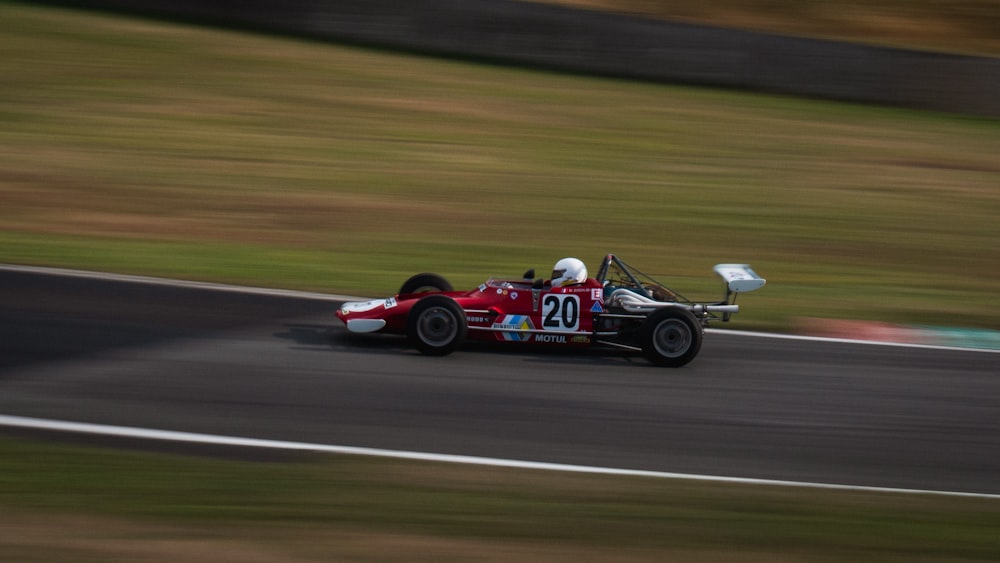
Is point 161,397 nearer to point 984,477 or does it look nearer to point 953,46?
point 984,477

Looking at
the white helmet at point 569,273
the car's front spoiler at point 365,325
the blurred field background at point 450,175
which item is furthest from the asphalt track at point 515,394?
the blurred field background at point 450,175

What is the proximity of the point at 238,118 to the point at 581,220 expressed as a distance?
24.0 feet

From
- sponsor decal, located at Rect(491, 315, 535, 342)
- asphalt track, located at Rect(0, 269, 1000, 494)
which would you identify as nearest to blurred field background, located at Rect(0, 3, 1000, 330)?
asphalt track, located at Rect(0, 269, 1000, 494)

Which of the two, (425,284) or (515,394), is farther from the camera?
(425,284)

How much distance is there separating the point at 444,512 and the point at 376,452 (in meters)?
1.07

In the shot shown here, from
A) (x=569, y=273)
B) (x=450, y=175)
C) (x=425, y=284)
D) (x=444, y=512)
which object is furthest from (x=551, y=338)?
(x=450, y=175)

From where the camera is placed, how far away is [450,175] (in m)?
17.4

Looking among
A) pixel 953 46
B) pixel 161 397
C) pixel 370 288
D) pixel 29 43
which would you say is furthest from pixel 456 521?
pixel 953 46

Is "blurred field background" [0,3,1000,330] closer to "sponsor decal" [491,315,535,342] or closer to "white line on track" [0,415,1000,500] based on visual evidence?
"sponsor decal" [491,315,535,342]

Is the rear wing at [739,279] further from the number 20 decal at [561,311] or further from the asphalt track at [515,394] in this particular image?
the number 20 decal at [561,311]

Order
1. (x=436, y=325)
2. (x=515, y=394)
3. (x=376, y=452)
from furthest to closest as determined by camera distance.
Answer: (x=436, y=325), (x=515, y=394), (x=376, y=452)

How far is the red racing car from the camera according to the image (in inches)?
371

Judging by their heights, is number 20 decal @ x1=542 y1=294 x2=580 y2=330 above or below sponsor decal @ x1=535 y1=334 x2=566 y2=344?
above

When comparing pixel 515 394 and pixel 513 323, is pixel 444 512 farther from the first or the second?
pixel 513 323
